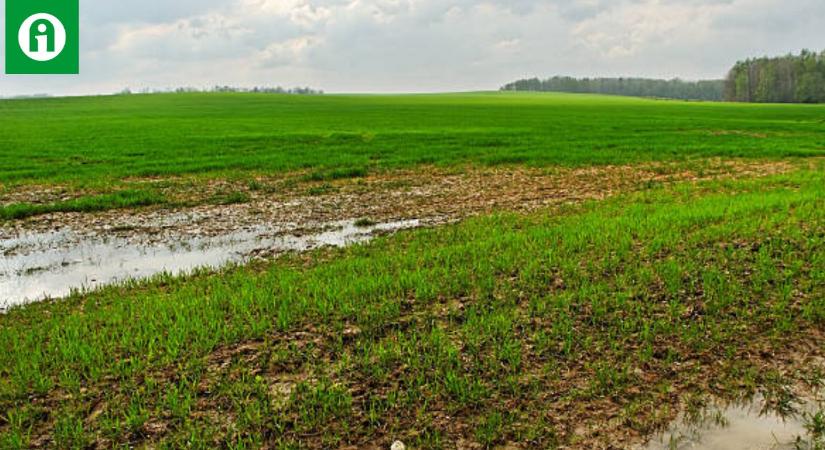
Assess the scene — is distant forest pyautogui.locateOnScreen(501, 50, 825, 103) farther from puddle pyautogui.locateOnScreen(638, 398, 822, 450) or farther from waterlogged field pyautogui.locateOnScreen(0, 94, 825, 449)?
puddle pyautogui.locateOnScreen(638, 398, 822, 450)

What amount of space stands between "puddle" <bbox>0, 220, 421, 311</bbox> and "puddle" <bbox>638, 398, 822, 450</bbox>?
294 inches

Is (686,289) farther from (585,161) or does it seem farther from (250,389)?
(585,161)

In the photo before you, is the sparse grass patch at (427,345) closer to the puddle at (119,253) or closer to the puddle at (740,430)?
the puddle at (740,430)

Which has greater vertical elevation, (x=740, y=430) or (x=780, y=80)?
(x=780, y=80)

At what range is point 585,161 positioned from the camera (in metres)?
23.4

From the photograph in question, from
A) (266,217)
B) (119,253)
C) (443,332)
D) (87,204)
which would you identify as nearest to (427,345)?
(443,332)

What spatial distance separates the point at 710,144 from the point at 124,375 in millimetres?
30568

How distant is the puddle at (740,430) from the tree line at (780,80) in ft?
506

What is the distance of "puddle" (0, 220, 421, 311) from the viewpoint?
919 centimetres

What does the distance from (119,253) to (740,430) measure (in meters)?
10.6

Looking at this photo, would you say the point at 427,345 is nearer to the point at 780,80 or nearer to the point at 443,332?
the point at 443,332

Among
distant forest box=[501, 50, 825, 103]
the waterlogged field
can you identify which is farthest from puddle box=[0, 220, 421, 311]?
distant forest box=[501, 50, 825, 103]

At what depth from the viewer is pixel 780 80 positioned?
136 m

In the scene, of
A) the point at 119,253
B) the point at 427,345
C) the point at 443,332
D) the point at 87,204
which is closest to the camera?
the point at 427,345
